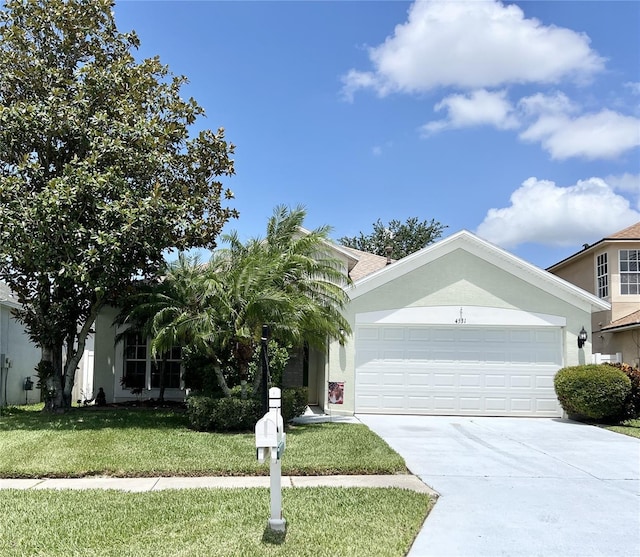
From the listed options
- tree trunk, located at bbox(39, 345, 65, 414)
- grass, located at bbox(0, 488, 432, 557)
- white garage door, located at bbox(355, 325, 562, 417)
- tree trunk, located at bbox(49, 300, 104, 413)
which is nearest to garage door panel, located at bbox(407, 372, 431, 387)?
white garage door, located at bbox(355, 325, 562, 417)

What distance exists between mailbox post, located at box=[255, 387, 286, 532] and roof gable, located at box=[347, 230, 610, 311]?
383 inches

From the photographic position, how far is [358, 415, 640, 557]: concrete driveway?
541cm

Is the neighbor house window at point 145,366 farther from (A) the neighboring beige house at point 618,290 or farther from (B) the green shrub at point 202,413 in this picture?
(A) the neighboring beige house at point 618,290

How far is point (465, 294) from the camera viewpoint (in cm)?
1538

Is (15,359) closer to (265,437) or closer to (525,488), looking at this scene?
(265,437)

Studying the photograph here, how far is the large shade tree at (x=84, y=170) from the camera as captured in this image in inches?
457

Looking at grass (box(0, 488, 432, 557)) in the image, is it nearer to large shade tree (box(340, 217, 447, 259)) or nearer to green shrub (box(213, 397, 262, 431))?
green shrub (box(213, 397, 262, 431))

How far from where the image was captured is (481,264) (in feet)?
50.9

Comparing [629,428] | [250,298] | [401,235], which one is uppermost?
[401,235]

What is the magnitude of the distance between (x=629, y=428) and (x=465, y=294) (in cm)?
494

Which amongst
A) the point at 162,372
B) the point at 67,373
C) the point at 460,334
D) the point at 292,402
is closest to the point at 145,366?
the point at 162,372

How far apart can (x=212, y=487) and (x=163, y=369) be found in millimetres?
9983

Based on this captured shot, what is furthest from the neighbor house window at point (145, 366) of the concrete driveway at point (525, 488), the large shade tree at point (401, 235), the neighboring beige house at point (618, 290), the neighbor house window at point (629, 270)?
the large shade tree at point (401, 235)

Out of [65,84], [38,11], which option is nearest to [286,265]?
[65,84]
